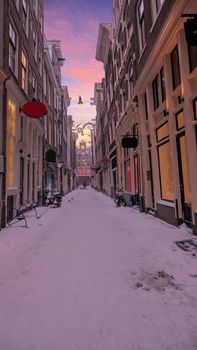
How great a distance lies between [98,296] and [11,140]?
9.25 metres

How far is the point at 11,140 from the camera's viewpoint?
10562 millimetres

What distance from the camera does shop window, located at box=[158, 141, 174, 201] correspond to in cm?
888

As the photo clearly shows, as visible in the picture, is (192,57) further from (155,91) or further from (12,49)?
(12,49)

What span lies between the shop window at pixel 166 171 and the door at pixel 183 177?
36.1 inches

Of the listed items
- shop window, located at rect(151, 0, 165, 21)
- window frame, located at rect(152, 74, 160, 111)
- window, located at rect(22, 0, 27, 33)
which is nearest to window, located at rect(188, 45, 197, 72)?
window frame, located at rect(152, 74, 160, 111)

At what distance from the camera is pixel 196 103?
6.50 metres

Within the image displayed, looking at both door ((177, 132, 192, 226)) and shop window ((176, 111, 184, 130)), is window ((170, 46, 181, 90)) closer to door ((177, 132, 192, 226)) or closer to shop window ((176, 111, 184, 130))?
shop window ((176, 111, 184, 130))

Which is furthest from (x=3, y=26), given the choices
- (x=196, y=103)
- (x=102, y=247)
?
(x=102, y=247)

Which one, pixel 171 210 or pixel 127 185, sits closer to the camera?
pixel 171 210

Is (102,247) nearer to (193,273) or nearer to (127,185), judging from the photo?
(193,273)

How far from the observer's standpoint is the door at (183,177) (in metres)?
7.33

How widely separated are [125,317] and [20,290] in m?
1.70

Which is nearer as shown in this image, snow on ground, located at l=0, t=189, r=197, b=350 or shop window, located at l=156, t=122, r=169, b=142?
snow on ground, located at l=0, t=189, r=197, b=350

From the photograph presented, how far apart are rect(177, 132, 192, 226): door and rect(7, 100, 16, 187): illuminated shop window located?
7.51 meters
